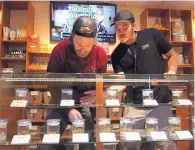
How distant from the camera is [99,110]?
1.39m

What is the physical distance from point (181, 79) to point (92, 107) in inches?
23.4

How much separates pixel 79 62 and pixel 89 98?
303mm

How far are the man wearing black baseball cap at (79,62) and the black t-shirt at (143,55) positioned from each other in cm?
33

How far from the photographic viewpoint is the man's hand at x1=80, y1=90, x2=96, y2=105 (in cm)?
142

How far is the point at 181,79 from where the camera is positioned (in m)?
1.50

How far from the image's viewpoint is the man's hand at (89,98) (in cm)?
142

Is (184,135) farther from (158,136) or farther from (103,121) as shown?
(103,121)

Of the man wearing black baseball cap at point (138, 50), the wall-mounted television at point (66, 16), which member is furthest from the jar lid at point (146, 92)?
the wall-mounted television at point (66, 16)

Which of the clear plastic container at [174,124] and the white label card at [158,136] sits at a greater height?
the clear plastic container at [174,124]

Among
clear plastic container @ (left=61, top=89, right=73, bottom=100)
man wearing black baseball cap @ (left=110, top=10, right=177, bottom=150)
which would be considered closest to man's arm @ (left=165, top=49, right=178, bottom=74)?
man wearing black baseball cap @ (left=110, top=10, right=177, bottom=150)

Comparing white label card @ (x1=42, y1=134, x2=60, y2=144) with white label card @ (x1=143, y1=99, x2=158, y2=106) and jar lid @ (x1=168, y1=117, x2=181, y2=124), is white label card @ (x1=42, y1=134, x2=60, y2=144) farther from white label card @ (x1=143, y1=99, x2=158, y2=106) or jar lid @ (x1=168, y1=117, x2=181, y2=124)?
jar lid @ (x1=168, y1=117, x2=181, y2=124)

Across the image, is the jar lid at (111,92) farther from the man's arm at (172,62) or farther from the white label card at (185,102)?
the man's arm at (172,62)

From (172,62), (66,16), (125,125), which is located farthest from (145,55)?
(66,16)

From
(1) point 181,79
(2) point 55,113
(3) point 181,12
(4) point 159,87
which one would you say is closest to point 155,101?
(4) point 159,87
